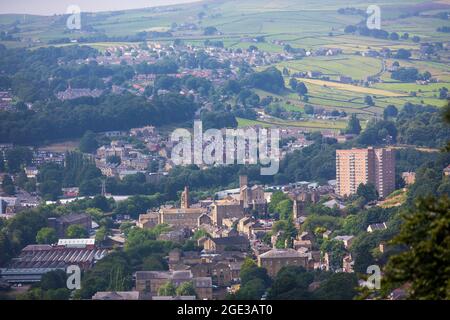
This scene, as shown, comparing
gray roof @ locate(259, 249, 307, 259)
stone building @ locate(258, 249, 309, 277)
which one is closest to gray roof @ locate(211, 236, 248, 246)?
gray roof @ locate(259, 249, 307, 259)

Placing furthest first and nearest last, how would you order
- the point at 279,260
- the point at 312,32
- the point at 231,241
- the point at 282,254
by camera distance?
the point at 312,32, the point at 231,241, the point at 282,254, the point at 279,260

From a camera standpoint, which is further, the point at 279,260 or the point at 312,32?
the point at 312,32

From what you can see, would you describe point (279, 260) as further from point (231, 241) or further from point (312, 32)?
point (312, 32)

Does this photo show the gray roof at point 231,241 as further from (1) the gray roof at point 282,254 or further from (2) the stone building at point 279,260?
(2) the stone building at point 279,260

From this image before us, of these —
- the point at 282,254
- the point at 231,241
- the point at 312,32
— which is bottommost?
the point at 312,32

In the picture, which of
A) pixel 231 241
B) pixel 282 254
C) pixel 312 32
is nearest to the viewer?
pixel 282 254

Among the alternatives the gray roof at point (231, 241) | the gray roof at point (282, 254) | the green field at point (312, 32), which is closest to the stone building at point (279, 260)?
the gray roof at point (282, 254)

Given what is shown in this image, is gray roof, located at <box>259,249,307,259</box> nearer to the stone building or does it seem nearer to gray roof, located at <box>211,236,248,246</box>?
the stone building

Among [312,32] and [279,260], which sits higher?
[279,260]

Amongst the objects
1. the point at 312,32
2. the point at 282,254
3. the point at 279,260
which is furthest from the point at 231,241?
the point at 312,32

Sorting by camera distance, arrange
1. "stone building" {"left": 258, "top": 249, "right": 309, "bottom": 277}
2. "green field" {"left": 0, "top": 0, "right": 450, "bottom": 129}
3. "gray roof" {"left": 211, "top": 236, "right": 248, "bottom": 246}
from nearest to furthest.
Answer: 1. "stone building" {"left": 258, "top": 249, "right": 309, "bottom": 277}
2. "gray roof" {"left": 211, "top": 236, "right": 248, "bottom": 246}
3. "green field" {"left": 0, "top": 0, "right": 450, "bottom": 129}

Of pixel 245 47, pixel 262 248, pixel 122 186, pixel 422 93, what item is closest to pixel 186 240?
pixel 262 248
